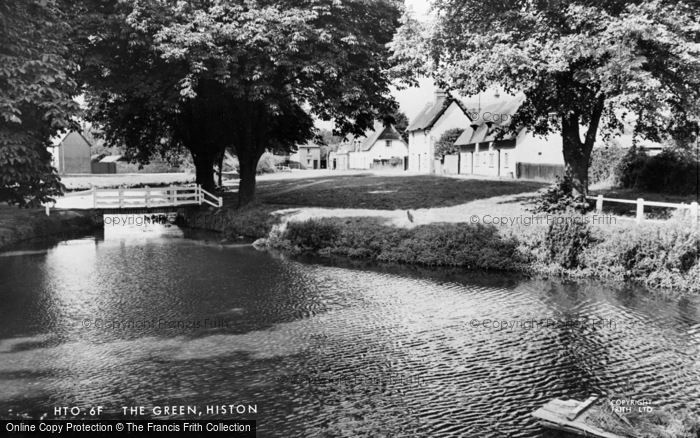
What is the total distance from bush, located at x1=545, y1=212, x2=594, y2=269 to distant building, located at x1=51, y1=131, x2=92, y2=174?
257ft

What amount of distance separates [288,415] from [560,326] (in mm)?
7814

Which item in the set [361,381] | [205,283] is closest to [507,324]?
[361,381]

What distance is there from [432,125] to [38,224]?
46.0 metres

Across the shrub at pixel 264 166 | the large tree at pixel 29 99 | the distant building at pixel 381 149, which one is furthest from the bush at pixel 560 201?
the distant building at pixel 381 149

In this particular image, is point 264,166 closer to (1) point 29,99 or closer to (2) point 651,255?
(2) point 651,255

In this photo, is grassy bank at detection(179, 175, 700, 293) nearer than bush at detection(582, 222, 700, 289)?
No

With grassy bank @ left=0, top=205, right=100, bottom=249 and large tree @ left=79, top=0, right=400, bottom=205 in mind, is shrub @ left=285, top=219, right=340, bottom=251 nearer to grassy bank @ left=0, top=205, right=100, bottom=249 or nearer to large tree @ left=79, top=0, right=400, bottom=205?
large tree @ left=79, top=0, right=400, bottom=205

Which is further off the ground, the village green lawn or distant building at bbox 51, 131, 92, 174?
distant building at bbox 51, 131, 92, 174

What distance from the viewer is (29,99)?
544 inches

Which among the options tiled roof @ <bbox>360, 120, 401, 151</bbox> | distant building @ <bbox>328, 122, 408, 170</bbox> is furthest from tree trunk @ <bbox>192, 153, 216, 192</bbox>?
tiled roof @ <bbox>360, 120, 401, 151</bbox>

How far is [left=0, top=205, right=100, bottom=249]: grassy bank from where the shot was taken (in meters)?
29.0

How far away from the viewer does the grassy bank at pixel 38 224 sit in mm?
28984

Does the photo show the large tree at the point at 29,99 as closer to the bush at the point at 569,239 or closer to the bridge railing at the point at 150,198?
the bush at the point at 569,239

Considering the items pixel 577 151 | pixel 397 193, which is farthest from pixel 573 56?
pixel 397 193
